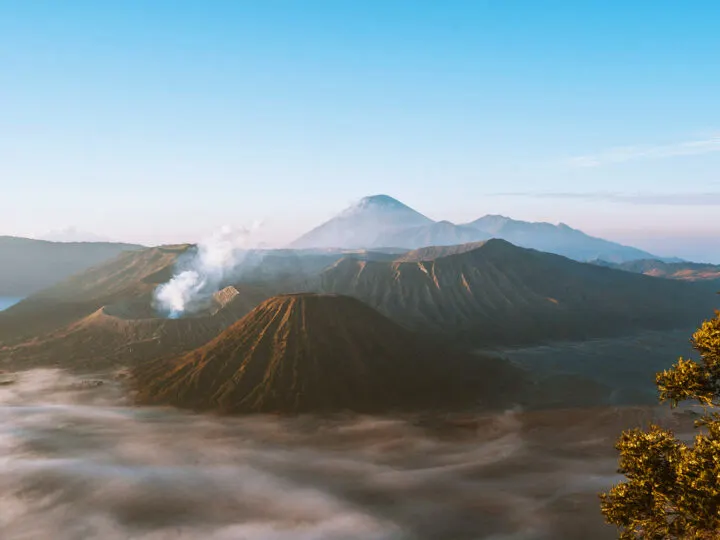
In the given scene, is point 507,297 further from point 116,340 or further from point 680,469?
point 680,469

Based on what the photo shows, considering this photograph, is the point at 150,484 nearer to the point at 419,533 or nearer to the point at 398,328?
the point at 419,533

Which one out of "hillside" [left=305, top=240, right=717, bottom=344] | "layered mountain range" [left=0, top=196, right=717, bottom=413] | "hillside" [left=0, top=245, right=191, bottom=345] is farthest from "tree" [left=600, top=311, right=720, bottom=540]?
"hillside" [left=0, top=245, right=191, bottom=345]

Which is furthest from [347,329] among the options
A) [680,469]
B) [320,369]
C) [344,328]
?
[680,469]

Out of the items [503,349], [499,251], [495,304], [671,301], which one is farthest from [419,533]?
[671,301]

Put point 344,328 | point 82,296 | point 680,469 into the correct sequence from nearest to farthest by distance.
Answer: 1. point 680,469
2. point 344,328
3. point 82,296

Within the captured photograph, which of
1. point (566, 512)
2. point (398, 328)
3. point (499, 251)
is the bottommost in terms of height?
point (566, 512)

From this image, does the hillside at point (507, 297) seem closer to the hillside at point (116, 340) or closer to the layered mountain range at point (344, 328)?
the layered mountain range at point (344, 328)

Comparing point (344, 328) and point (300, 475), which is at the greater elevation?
point (344, 328)

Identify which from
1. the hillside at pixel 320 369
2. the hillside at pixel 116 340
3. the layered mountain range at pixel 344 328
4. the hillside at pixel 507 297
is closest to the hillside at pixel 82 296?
the layered mountain range at pixel 344 328
